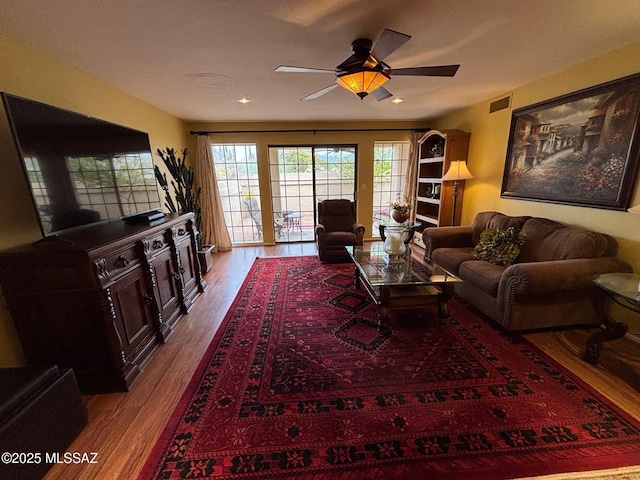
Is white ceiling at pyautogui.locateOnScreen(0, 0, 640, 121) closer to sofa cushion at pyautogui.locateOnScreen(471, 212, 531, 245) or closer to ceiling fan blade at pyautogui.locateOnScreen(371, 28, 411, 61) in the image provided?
ceiling fan blade at pyautogui.locateOnScreen(371, 28, 411, 61)

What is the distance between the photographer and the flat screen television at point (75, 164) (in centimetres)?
152

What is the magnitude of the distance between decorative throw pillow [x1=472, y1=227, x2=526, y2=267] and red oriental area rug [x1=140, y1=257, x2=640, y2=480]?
751 mm

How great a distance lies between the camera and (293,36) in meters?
1.84

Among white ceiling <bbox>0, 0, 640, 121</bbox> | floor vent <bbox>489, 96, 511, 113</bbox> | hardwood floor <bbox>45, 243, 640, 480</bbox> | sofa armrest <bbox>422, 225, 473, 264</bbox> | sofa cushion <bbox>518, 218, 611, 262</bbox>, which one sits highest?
white ceiling <bbox>0, 0, 640, 121</bbox>

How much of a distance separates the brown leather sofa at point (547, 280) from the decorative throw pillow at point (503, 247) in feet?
0.34

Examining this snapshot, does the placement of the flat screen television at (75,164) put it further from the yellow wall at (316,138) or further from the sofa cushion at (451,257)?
the sofa cushion at (451,257)

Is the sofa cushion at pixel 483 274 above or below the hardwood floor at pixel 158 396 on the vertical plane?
above

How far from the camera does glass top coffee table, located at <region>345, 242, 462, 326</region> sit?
2279 mm

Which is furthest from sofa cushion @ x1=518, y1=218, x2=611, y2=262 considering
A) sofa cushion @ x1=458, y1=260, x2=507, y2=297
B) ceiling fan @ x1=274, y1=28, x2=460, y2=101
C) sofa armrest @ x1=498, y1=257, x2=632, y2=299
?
ceiling fan @ x1=274, y1=28, x2=460, y2=101

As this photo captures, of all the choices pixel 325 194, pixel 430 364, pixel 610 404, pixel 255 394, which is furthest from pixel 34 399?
pixel 325 194

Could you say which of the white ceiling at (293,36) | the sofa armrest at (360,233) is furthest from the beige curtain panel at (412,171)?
the white ceiling at (293,36)

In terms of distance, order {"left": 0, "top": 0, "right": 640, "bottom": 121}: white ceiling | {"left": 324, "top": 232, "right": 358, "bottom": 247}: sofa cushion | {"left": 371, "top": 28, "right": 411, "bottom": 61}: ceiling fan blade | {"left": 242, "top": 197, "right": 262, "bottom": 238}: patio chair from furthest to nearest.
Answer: {"left": 242, "top": 197, "right": 262, "bottom": 238}: patio chair < {"left": 324, "top": 232, "right": 358, "bottom": 247}: sofa cushion < {"left": 0, "top": 0, "right": 640, "bottom": 121}: white ceiling < {"left": 371, "top": 28, "right": 411, "bottom": 61}: ceiling fan blade

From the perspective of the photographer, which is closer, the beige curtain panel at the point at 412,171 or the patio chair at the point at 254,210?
the beige curtain panel at the point at 412,171

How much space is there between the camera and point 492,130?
3.60 m
